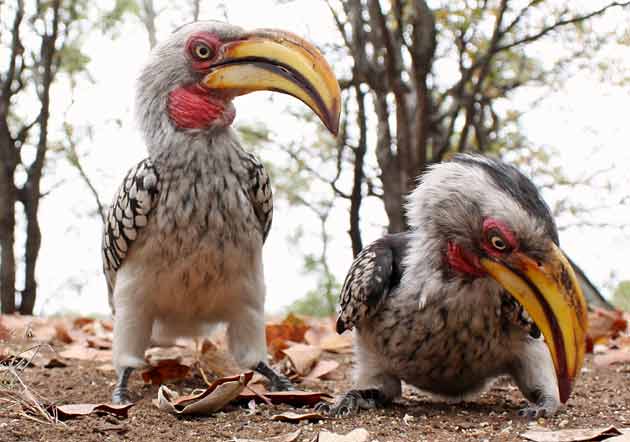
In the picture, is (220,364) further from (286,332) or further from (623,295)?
(623,295)

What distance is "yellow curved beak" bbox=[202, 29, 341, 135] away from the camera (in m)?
3.10

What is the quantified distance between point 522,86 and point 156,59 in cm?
648

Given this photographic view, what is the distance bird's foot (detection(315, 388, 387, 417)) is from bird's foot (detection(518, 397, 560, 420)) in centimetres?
58

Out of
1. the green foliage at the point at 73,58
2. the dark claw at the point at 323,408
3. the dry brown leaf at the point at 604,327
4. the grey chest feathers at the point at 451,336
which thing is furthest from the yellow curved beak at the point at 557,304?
the green foliage at the point at 73,58

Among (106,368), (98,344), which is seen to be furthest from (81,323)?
(106,368)

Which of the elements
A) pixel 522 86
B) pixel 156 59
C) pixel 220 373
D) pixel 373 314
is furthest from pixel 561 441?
pixel 522 86

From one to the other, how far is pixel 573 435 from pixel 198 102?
212cm

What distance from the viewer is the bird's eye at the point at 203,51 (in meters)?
3.45

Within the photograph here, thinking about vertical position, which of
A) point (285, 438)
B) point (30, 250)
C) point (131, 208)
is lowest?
point (285, 438)

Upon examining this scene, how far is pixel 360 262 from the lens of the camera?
323cm

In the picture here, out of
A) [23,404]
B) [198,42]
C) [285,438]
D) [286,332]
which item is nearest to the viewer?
[285,438]

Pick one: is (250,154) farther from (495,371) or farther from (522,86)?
(522,86)

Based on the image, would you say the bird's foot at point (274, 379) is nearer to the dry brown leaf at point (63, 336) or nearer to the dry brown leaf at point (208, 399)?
the dry brown leaf at point (208, 399)

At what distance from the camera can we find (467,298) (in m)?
2.86
